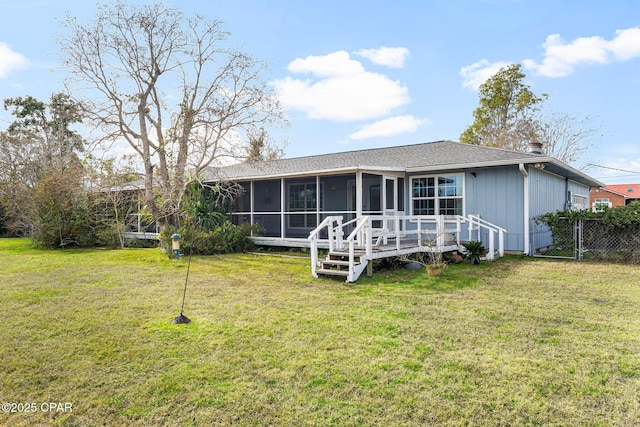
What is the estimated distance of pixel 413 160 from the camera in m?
12.7

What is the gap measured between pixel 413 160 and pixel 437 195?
1.44 m

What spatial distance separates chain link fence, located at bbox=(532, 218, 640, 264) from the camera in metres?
9.55

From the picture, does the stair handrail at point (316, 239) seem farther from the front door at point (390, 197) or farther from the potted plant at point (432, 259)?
the front door at point (390, 197)

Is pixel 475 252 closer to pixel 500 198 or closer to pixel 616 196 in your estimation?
pixel 500 198

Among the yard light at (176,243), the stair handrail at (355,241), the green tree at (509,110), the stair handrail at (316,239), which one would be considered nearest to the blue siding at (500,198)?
the stair handrail at (355,241)

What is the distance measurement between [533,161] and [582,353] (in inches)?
289

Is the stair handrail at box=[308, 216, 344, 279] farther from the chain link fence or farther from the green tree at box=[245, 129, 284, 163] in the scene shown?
the green tree at box=[245, 129, 284, 163]

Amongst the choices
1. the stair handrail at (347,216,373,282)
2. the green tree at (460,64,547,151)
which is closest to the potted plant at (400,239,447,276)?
the stair handrail at (347,216,373,282)

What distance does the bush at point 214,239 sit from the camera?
12.4 m

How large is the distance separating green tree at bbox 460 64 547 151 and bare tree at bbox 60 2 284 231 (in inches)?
792

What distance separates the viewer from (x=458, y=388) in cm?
312

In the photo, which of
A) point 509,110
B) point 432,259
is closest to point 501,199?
point 432,259

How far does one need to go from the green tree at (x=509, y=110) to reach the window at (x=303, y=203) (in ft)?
60.0

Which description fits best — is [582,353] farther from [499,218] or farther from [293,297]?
[499,218]
